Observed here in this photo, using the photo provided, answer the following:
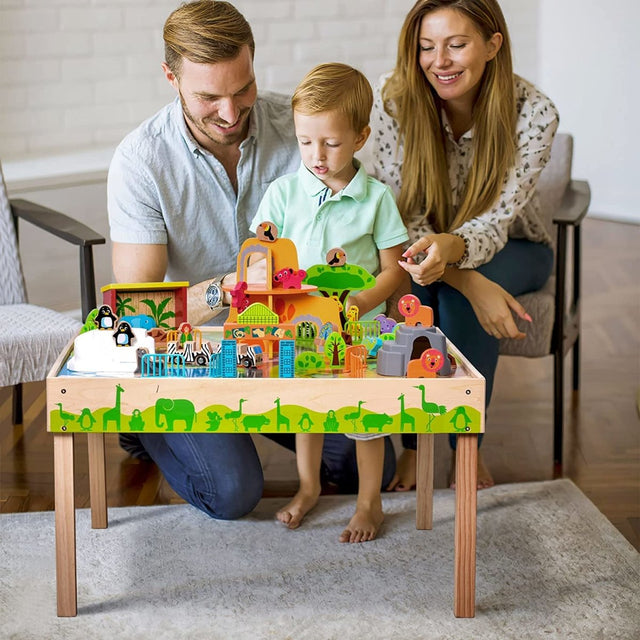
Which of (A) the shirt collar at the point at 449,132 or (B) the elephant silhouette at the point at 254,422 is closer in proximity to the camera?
(B) the elephant silhouette at the point at 254,422

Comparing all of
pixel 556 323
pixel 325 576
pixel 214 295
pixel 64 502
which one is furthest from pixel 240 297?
pixel 556 323

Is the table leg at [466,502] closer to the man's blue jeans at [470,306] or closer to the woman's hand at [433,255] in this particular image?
the woman's hand at [433,255]

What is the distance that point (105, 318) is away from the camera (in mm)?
1642

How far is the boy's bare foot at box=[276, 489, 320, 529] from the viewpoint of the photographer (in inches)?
83.0

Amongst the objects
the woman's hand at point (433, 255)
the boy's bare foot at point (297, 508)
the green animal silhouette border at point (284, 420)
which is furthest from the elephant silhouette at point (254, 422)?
the boy's bare foot at point (297, 508)

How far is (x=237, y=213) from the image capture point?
2.18m

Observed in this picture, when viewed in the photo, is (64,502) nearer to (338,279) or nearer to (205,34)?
(338,279)

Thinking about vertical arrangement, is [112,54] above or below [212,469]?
above

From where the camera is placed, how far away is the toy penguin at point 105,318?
1.64 m

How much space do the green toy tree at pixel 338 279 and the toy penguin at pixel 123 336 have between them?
14.4 inches

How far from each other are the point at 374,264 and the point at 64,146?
2.46 metres

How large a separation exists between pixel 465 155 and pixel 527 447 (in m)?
0.78

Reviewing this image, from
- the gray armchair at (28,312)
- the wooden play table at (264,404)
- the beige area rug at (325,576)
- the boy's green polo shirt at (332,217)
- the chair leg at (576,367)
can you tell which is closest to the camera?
the wooden play table at (264,404)

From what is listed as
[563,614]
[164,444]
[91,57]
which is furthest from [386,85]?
[91,57]
